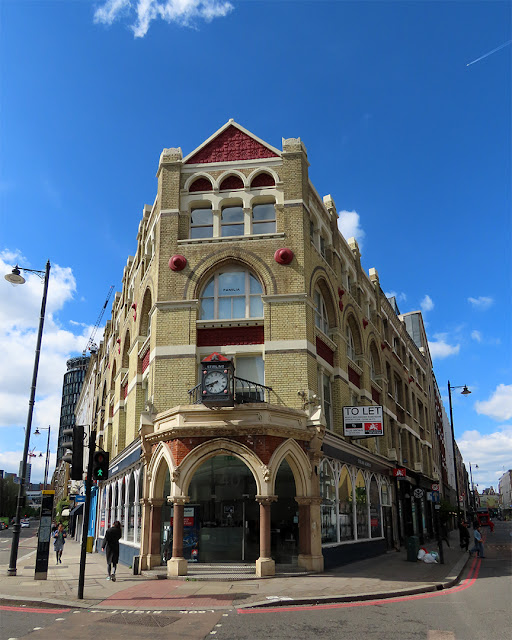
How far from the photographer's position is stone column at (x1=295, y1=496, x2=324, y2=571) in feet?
56.8

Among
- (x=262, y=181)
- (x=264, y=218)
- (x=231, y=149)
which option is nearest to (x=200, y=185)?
(x=231, y=149)

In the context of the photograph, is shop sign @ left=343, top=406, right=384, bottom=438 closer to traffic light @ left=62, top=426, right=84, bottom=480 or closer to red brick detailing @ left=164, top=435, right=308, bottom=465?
red brick detailing @ left=164, top=435, right=308, bottom=465

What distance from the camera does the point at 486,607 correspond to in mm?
11953

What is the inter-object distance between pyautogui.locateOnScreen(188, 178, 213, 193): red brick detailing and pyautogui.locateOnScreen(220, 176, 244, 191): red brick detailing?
54cm

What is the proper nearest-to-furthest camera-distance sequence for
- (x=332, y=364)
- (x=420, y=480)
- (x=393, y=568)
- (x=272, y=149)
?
(x=393, y=568)
(x=272, y=149)
(x=332, y=364)
(x=420, y=480)

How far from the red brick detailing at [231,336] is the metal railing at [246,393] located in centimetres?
148

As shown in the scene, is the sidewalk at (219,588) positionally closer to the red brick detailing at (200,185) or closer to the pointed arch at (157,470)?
the pointed arch at (157,470)

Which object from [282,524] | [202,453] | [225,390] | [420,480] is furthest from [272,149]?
[420,480]

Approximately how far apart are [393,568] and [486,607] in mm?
7602

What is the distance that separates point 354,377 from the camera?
26562 millimetres

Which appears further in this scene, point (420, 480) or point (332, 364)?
point (420, 480)

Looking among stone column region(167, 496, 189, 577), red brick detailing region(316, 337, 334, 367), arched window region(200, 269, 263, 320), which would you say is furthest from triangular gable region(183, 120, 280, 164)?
stone column region(167, 496, 189, 577)

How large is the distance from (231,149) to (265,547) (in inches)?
574

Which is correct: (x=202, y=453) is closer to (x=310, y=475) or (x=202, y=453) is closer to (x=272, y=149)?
(x=310, y=475)
